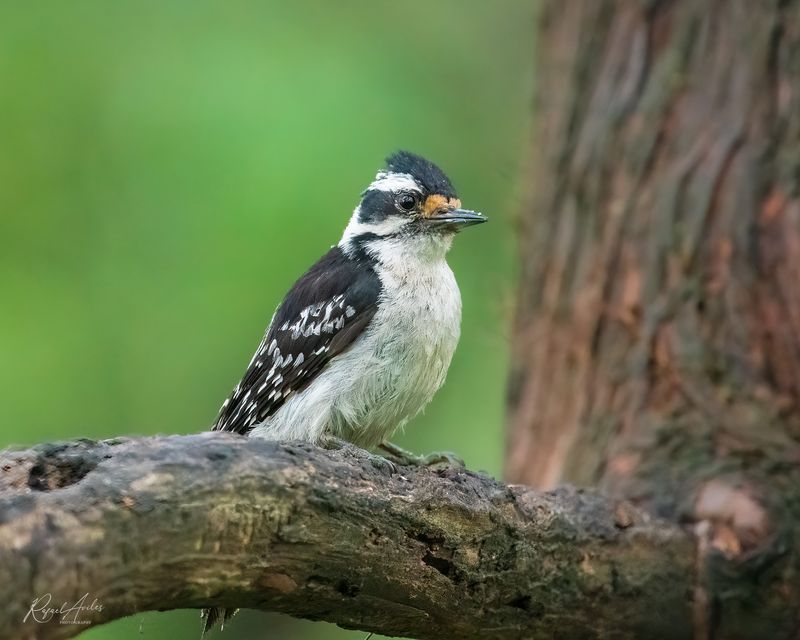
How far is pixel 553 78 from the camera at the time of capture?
7.22 meters

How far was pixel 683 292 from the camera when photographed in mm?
5812

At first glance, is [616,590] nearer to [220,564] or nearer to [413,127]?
[220,564]

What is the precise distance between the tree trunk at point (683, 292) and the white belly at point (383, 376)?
1129 mm

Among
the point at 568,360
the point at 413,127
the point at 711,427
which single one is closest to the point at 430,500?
the point at 711,427

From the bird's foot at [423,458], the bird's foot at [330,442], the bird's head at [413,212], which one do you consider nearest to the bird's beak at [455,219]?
the bird's head at [413,212]

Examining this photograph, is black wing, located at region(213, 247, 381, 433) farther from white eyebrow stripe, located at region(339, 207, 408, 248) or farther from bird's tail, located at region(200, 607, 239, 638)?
bird's tail, located at region(200, 607, 239, 638)

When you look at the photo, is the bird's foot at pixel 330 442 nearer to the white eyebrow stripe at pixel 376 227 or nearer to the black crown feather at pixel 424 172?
the white eyebrow stripe at pixel 376 227

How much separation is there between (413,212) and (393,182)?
240 millimetres

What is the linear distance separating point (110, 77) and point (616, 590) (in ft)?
15.1

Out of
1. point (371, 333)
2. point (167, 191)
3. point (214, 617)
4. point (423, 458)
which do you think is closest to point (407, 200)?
point (371, 333)

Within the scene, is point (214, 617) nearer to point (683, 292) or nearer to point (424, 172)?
point (424, 172)

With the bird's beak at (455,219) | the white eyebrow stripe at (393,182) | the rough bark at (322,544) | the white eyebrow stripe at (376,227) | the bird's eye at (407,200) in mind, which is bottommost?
the rough bark at (322,544)

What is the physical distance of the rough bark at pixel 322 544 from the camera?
3.03m

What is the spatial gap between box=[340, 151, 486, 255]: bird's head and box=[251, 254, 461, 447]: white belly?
1.16 ft
